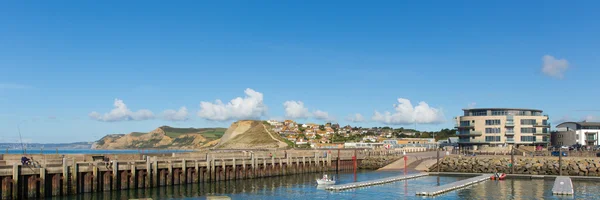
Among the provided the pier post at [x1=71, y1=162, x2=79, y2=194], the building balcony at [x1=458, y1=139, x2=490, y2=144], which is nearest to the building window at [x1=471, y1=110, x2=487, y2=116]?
the building balcony at [x1=458, y1=139, x2=490, y2=144]

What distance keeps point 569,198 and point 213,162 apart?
4131 cm

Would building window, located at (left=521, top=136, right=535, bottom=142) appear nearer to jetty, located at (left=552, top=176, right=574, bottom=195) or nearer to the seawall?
the seawall

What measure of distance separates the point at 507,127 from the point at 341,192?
288ft

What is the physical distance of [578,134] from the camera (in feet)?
522

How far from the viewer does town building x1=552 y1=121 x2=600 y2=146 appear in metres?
159

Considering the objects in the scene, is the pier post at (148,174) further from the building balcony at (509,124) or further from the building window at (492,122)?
the building balcony at (509,124)

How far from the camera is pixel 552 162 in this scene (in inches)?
3344

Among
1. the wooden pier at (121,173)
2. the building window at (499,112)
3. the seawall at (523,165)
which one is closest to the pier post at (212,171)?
the wooden pier at (121,173)

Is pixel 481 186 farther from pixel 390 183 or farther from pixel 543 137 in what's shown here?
pixel 543 137

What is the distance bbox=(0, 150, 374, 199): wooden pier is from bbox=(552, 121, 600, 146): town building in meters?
106

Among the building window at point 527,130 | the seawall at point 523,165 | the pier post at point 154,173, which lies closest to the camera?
the pier post at point 154,173

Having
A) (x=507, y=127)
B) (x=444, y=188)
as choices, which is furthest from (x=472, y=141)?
(x=444, y=188)

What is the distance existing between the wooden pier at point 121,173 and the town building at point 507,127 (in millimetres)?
67579

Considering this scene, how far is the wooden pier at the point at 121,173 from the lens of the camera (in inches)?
1956
